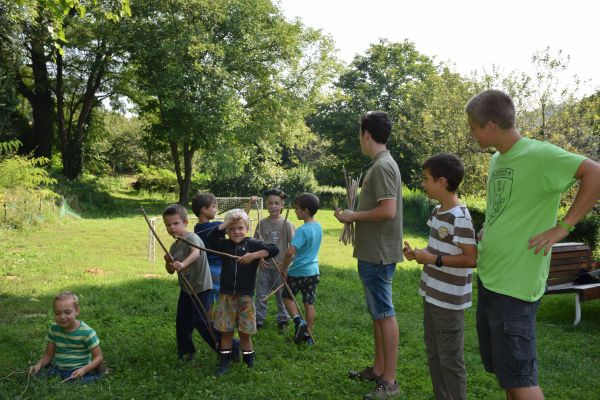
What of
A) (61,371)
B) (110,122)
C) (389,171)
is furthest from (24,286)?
(110,122)

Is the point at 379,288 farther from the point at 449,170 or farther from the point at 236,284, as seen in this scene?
the point at 236,284

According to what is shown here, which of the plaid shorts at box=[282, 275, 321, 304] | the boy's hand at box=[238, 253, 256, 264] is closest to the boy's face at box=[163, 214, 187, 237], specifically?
the boy's hand at box=[238, 253, 256, 264]

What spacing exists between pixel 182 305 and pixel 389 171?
2298 millimetres

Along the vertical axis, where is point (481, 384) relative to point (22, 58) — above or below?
below

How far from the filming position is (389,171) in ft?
12.4

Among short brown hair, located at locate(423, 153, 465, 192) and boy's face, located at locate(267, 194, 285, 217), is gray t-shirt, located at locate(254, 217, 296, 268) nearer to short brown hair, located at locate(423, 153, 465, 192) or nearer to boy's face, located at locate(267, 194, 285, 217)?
boy's face, located at locate(267, 194, 285, 217)

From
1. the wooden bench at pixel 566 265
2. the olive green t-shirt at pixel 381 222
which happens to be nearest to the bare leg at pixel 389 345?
the olive green t-shirt at pixel 381 222

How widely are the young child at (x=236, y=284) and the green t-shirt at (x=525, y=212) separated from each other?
6.82 ft

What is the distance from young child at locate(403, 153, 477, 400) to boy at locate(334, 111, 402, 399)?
51 centimetres

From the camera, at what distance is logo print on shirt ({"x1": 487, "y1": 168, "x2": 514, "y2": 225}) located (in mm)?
2717

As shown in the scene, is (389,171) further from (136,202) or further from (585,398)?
(136,202)

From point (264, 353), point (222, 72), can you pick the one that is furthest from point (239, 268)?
point (222, 72)

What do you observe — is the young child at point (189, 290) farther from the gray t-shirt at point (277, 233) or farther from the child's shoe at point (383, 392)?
the child's shoe at point (383, 392)

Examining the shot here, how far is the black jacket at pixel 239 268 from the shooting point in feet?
14.4
